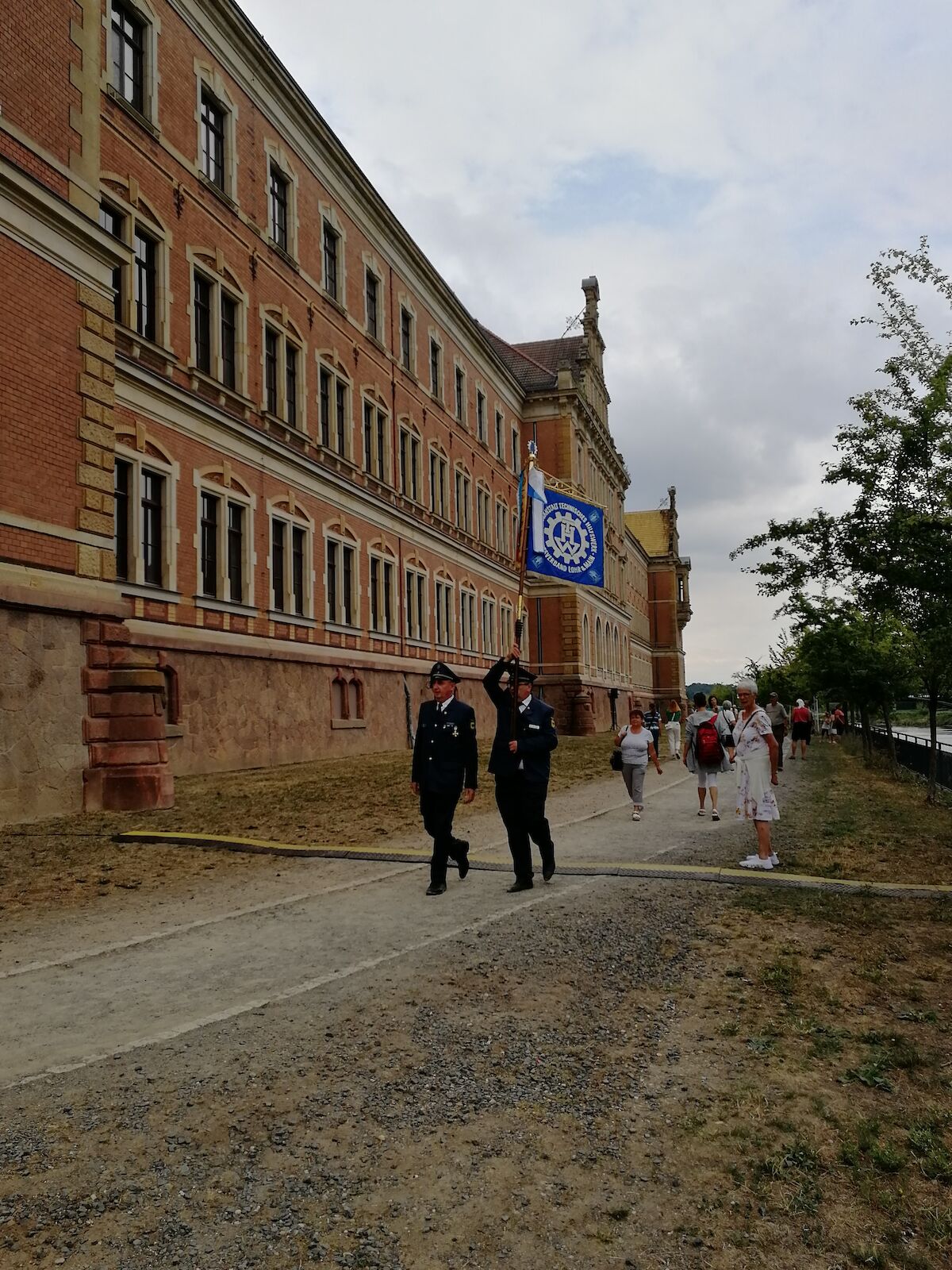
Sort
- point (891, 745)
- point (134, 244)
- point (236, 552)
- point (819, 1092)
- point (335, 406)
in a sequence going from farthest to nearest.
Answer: point (335, 406) → point (891, 745) → point (236, 552) → point (134, 244) → point (819, 1092)

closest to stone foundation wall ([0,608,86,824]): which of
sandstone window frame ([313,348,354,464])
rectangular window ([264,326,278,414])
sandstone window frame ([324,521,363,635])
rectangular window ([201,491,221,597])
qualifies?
rectangular window ([201,491,221,597])

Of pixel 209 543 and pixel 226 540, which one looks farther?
pixel 226 540

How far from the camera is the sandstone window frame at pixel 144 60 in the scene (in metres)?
19.1

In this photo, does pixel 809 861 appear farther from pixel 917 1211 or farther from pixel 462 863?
pixel 917 1211

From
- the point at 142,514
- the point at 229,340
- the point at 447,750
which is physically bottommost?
the point at 447,750

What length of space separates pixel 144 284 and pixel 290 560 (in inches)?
296

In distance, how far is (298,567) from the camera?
25.9 meters

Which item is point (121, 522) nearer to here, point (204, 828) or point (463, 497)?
point (204, 828)

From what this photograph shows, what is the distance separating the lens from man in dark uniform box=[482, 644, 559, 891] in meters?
8.81

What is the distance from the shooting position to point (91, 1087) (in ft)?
14.2

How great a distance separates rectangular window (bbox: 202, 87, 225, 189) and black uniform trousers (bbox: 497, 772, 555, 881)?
18658 millimetres

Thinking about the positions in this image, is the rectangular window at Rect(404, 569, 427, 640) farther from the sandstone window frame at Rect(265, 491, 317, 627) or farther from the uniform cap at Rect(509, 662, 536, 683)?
the uniform cap at Rect(509, 662, 536, 683)

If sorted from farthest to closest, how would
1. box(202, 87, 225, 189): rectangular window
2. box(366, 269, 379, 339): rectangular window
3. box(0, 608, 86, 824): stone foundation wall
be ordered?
box(366, 269, 379, 339): rectangular window, box(202, 87, 225, 189): rectangular window, box(0, 608, 86, 824): stone foundation wall

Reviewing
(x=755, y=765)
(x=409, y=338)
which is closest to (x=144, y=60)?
(x=409, y=338)
